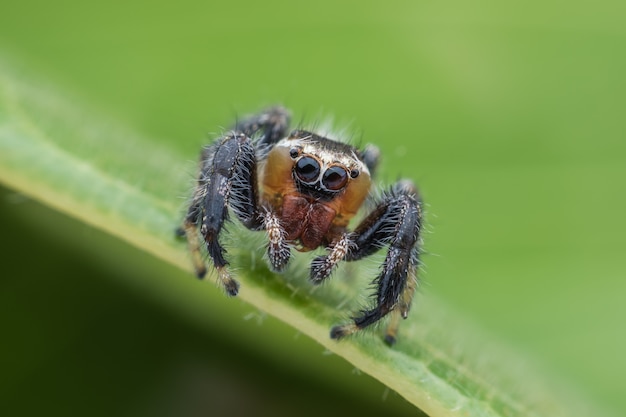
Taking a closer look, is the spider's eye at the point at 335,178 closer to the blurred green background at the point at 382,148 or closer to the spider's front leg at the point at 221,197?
the spider's front leg at the point at 221,197

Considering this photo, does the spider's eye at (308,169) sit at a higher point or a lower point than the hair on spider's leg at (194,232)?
higher

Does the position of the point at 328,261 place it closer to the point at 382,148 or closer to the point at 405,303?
the point at 405,303

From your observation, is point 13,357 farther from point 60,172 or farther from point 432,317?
point 432,317

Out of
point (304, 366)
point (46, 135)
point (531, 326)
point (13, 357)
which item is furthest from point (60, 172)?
point (531, 326)

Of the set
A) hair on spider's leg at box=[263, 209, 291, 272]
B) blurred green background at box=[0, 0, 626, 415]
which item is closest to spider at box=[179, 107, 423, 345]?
hair on spider's leg at box=[263, 209, 291, 272]

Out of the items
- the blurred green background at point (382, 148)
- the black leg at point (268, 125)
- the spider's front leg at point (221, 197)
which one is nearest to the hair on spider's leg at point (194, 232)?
the spider's front leg at point (221, 197)

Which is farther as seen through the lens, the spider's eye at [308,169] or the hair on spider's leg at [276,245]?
the spider's eye at [308,169]

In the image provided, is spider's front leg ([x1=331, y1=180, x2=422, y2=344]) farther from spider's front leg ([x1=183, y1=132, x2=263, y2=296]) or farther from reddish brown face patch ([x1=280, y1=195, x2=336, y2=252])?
spider's front leg ([x1=183, y1=132, x2=263, y2=296])

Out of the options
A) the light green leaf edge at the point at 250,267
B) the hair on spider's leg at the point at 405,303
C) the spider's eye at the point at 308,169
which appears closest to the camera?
the light green leaf edge at the point at 250,267
